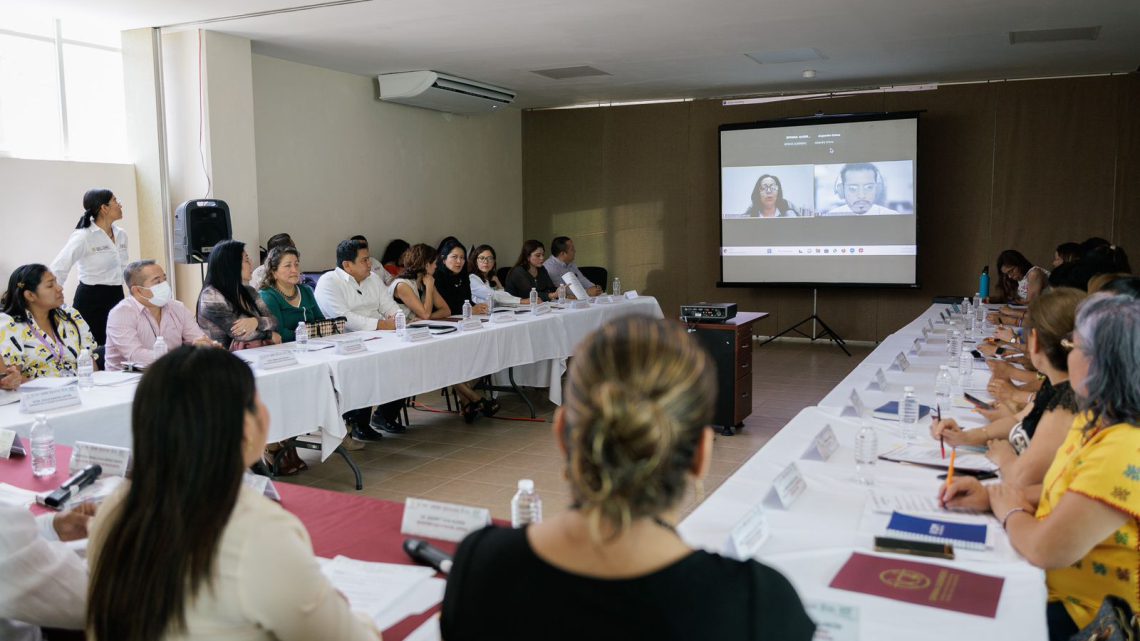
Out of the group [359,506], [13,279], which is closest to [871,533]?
[359,506]

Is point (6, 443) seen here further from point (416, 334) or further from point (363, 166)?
point (363, 166)

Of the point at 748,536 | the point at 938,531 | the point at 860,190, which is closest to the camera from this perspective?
the point at 748,536

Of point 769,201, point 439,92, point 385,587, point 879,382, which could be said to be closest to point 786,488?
point 385,587

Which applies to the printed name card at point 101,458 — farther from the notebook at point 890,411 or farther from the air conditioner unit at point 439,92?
the air conditioner unit at point 439,92

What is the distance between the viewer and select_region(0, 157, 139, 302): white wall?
548cm

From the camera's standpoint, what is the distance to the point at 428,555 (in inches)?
67.5

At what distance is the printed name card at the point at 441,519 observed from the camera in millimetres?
1792

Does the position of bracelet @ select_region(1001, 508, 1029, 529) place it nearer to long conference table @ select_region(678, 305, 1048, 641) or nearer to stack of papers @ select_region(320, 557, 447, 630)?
long conference table @ select_region(678, 305, 1048, 641)

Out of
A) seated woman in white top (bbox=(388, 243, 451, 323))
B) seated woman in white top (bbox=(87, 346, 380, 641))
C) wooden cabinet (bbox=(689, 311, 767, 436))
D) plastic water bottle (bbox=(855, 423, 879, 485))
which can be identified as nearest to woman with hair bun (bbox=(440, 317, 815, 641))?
seated woman in white top (bbox=(87, 346, 380, 641))

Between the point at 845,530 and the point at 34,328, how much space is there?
140 inches

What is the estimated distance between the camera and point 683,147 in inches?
388

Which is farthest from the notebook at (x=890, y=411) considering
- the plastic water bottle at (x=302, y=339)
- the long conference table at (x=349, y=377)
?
the plastic water bottle at (x=302, y=339)

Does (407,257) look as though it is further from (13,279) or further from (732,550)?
(732,550)

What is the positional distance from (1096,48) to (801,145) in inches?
110
